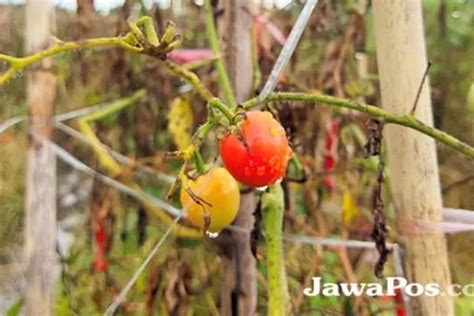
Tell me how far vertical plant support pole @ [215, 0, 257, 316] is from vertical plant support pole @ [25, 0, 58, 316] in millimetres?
196

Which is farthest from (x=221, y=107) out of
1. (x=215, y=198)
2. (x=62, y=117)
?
(x=62, y=117)

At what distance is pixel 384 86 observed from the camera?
730mm

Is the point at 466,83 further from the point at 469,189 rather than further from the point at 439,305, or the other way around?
the point at 439,305

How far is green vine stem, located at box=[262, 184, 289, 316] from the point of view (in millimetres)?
691

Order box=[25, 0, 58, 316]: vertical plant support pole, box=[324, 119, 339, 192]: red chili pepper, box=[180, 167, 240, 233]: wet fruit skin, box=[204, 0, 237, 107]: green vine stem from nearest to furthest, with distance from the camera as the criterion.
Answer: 1. box=[180, 167, 240, 233]: wet fruit skin
2. box=[204, 0, 237, 107]: green vine stem
3. box=[25, 0, 58, 316]: vertical plant support pole
4. box=[324, 119, 339, 192]: red chili pepper

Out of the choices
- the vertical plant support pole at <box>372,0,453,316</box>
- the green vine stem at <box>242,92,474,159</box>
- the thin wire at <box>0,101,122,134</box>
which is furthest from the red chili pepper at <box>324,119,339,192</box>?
the green vine stem at <box>242,92,474,159</box>

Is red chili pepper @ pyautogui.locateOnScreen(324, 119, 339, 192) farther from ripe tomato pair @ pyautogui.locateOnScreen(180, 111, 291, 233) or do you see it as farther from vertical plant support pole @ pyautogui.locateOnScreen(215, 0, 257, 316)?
ripe tomato pair @ pyautogui.locateOnScreen(180, 111, 291, 233)

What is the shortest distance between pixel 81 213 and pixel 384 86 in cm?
97

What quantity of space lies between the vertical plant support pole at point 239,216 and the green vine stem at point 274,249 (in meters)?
0.14

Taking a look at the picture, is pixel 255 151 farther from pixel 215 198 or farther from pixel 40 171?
pixel 40 171

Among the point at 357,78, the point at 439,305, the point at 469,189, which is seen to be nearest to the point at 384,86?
the point at 439,305

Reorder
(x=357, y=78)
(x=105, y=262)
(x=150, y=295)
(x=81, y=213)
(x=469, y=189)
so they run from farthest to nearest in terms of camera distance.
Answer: (x=81, y=213)
(x=469, y=189)
(x=357, y=78)
(x=105, y=262)
(x=150, y=295)

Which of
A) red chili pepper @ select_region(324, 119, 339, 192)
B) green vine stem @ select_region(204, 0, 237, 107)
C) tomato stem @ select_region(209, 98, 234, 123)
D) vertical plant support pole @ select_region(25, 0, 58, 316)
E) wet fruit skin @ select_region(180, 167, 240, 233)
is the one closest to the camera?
tomato stem @ select_region(209, 98, 234, 123)

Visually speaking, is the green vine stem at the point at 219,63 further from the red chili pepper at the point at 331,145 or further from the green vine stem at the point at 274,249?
the red chili pepper at the point at 331,145
